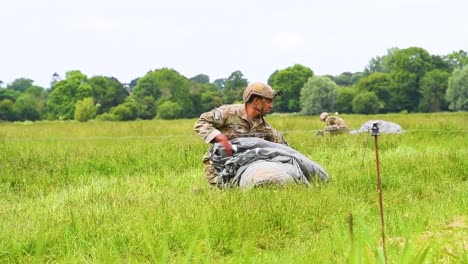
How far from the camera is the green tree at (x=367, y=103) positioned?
257 feet

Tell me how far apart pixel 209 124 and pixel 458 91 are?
66942mm

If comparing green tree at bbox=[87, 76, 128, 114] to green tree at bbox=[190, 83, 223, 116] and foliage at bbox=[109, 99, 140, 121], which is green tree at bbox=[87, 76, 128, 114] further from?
green tree at bbox=[190, 83, 223, 116]

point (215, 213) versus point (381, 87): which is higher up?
point (381, 87)

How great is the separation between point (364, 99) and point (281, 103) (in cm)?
2375

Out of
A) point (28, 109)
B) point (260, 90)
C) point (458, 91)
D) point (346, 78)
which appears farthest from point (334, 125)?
point (346, 78)

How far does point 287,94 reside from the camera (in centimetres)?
9788

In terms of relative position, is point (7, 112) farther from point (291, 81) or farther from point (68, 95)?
point (291, 81)

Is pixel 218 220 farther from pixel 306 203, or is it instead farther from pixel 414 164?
pixel 414 164

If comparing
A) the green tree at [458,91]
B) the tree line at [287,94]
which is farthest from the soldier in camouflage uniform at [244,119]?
the green tree at [458,91]

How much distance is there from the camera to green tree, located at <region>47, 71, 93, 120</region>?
9012 cm

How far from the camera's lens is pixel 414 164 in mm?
7523

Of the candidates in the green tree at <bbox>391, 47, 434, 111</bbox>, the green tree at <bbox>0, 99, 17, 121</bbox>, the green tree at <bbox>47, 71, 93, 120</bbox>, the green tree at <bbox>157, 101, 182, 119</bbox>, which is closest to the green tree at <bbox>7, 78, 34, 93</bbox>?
the green tree at <bbox>47, 71, 93, 120</bbox>

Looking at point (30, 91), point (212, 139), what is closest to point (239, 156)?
point (212, 139)

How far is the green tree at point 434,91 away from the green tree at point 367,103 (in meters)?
5.57
